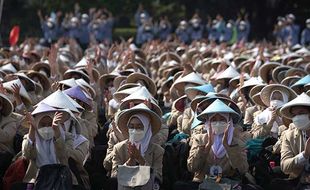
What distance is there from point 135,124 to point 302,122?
1.59 metres

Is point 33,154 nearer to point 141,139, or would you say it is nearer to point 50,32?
point 141,139

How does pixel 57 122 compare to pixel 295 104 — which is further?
pixel 295 104

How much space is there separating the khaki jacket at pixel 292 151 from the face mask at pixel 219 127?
643 millimetres

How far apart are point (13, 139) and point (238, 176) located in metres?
2.48

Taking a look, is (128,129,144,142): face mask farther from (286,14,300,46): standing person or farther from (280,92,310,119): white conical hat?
(286,14,300,46): standing person

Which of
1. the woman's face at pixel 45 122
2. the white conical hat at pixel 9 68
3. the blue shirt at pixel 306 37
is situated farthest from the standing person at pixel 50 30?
the woman's face at pixel 45 122

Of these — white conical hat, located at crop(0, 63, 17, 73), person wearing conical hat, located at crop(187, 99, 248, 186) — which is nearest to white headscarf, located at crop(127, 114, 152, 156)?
person wearing conical hat, located at crop(187, 99, 248, 186)

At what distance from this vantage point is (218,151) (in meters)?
7.85

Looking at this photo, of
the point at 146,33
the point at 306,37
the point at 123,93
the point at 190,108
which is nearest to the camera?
the point at 190,108

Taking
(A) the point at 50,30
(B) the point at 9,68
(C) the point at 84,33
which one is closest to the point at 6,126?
(B) the point at 9,68

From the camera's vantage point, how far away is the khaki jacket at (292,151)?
7.86 meters

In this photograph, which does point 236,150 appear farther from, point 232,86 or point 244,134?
point 232,86

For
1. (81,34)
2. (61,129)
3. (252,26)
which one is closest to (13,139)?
(61,129)

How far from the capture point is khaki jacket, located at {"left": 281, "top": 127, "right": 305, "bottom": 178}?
7.86 metres
